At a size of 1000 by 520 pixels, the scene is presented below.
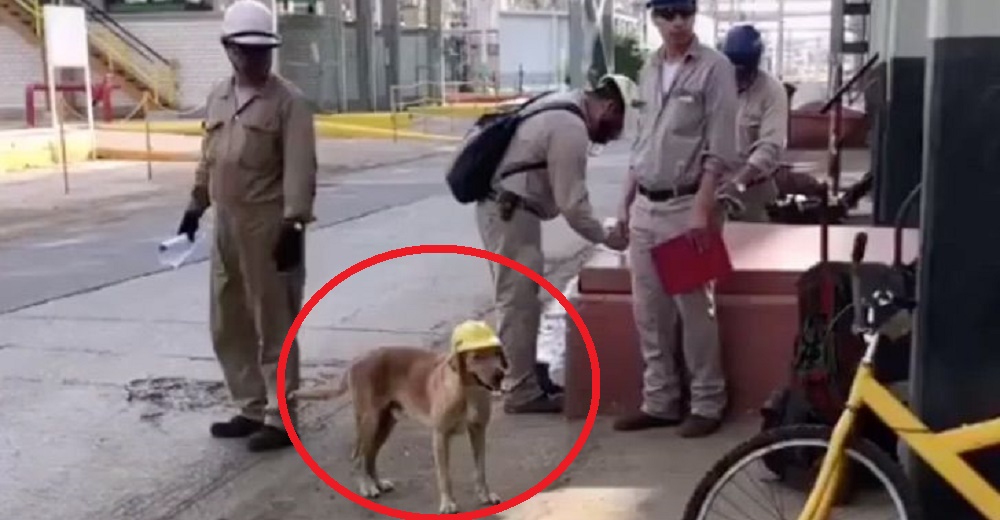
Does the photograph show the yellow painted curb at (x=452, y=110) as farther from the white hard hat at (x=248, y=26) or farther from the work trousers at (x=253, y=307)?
A: the white hard hat at (x=248, y=26)

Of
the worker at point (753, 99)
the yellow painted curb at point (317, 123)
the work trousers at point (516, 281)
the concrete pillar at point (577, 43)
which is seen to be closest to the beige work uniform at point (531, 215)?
the work trousers at point (516, 281)

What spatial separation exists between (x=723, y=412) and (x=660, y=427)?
293 millimetres

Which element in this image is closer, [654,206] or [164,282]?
[654,206]

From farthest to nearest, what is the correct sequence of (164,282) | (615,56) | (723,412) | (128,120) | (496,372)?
(615,56)
(128,120)
(164,282)
(723,412)
(496,372)

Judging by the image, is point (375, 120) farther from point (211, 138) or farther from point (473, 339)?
point (473, 339)

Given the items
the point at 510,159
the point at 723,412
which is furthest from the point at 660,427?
the point at 510,159

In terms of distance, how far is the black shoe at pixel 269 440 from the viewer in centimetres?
648

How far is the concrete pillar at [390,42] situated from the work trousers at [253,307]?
32408 millimetres

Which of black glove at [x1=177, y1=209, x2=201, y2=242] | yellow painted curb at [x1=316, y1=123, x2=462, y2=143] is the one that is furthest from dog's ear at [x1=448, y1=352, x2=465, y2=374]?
yellow painted curb at [x1=316, y1=123, x2=462, y2=143]

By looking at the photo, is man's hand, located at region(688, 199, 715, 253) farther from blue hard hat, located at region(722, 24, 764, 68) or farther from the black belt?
blue hard hat, located at region(722, 24, 764, 68)

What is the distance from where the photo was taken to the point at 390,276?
11547 millimetres

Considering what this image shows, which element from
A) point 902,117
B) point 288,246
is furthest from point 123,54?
point 288,246

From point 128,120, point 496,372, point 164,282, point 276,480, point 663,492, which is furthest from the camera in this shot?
point 128,120

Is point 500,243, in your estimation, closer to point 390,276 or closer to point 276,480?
point 276,480
